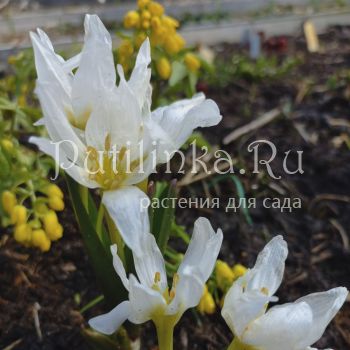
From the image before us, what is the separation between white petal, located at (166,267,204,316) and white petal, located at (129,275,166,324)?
0.02 metres

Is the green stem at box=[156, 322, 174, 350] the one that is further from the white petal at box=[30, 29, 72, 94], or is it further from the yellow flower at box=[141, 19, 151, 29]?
the yellow flower at box=[141, 19, 151, 29]

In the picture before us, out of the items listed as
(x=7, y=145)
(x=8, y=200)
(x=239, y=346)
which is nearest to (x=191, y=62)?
(x=7, y=145)

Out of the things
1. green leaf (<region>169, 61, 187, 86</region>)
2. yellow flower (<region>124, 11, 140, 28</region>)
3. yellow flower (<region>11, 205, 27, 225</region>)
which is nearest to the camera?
yellow flower (<region>11, 205, 27, 225</region>)

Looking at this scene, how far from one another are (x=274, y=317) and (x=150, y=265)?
205 mm

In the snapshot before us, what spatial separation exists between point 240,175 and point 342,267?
0.54 metres

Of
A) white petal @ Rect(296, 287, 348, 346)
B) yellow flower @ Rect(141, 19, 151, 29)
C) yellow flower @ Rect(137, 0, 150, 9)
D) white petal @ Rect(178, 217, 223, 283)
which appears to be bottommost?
white petal @ Rect(296, 287, 348, 346)

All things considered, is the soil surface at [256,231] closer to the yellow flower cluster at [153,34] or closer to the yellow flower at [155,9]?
the yellow flower cluster at [153,34]

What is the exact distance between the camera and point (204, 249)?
84 cm

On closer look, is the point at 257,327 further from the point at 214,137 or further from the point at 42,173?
the point at 214,137

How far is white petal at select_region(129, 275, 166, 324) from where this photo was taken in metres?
0.76

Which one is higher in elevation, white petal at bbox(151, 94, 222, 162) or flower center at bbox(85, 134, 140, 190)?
white petal at bbox(151, 94, 222, 162)

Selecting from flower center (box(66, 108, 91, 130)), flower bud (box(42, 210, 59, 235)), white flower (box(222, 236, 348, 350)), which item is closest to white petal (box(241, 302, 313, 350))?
white flower (box(222, 236, 348, 350))

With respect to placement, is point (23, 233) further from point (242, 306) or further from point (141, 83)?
point (242, 306)

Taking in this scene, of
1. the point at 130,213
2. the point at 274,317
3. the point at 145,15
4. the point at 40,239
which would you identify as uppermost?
the point at 145,15
